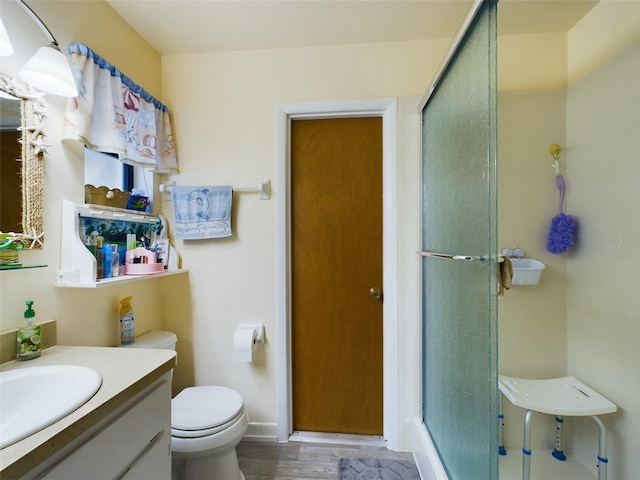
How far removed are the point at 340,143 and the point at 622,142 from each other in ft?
4.40

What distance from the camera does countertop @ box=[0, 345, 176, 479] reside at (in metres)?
0.55

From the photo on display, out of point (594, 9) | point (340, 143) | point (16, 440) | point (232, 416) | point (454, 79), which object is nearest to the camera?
point (16, 440)

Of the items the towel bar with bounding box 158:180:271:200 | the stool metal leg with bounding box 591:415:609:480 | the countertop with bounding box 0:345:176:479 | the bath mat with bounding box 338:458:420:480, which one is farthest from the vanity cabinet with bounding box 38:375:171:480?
the stool metal leg with bounding box 591:415:609:480

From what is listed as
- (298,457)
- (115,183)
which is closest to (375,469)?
(298,457)

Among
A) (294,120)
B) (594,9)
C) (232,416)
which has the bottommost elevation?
(232,416)

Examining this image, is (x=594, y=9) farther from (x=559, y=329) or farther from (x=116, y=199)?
(x=116, y=199)

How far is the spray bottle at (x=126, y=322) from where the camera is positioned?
4.72ft

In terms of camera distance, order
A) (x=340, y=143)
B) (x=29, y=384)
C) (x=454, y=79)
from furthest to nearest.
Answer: (x=340, y=143) < (x=454, y=79) < (x=29, y=384)

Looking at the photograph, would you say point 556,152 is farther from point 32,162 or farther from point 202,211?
point 32,162

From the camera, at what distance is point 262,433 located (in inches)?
68.7

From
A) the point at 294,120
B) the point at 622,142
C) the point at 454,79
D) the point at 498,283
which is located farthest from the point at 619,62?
the point at 294,120

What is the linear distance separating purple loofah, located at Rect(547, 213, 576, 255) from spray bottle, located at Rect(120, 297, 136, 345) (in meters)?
2.27

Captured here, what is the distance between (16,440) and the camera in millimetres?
573

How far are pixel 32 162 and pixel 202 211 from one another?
75 centimetres
